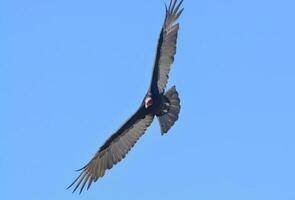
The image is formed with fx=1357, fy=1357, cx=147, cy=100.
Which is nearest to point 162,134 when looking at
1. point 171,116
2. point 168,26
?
point 171,116

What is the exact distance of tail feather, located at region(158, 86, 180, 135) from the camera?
32844 millimetres

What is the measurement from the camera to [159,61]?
1321 inches

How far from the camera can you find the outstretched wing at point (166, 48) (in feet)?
110

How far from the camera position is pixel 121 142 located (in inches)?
1346

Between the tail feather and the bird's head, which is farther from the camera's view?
the bird's head

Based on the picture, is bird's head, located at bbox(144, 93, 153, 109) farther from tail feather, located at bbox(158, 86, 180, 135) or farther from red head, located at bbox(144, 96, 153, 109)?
tail feather, located at bbox(158, 86, 180, 135)

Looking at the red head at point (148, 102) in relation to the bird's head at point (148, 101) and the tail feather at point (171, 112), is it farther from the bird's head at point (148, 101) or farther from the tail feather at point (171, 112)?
the tail feather at point (171, 112)

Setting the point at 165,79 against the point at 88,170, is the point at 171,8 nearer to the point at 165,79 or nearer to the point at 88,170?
the point at 165,79

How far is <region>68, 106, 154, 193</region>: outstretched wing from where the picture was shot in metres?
33.9

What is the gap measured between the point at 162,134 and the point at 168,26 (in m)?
2.81

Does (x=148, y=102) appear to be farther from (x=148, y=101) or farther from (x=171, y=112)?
(x=171, y=112)

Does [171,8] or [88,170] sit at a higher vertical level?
[171,8]

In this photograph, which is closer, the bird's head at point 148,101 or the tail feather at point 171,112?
the tail feather at point 171,112

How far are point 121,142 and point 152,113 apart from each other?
3.80ft
